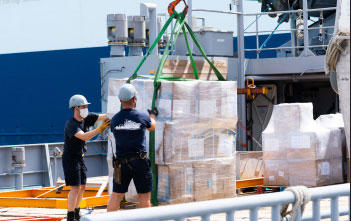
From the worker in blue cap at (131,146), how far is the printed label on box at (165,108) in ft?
4.25

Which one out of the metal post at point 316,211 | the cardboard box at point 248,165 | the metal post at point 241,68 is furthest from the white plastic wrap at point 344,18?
the metal post at point 241,68

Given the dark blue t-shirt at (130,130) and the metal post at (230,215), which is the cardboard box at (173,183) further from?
the metal post at (230,215)

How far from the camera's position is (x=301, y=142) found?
10.2 meters

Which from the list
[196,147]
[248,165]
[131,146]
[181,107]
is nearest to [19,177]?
[248,165]

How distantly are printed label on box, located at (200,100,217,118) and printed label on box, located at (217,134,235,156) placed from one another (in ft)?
1.08

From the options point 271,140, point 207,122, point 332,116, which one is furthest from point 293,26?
point 207,122

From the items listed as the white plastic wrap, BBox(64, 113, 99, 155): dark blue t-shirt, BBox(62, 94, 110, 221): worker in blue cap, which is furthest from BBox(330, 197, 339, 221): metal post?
BBox(64, 113, 99, 155): dark blue t-shirt

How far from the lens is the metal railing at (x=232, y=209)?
309 centimetres

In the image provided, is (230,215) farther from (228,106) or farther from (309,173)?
(309,173)

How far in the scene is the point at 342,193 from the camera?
4.02 meters

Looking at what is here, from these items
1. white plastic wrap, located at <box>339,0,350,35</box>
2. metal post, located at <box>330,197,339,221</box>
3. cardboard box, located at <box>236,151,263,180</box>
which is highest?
white plastic wrap, located at <box>339,0,350,35</box>

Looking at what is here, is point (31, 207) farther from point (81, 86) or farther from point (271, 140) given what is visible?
point (81, 86)

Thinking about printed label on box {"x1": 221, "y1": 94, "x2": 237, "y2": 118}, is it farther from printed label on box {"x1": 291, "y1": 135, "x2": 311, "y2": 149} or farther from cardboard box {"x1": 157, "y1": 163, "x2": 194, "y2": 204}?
printed label on box {"x1": 291, "y1": 135, "x2": 311, "y2": 149}

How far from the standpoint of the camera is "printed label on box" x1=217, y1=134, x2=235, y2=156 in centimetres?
850
